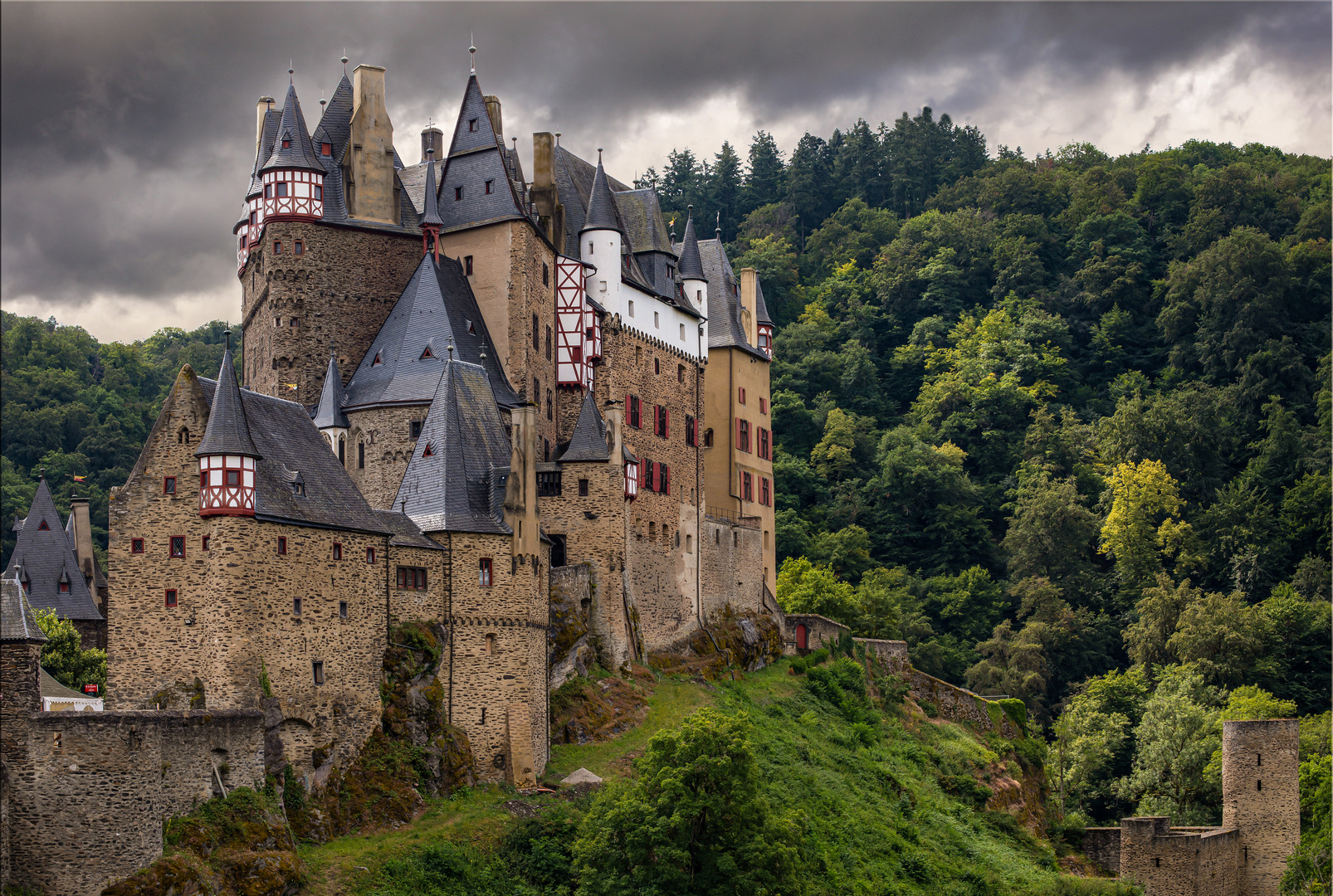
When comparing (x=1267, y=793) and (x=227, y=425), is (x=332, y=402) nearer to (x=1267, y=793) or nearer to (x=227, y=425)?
(x=227, y=425)

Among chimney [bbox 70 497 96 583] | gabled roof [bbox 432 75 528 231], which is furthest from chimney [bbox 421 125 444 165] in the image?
chimney [bbox 70 497 96 583]

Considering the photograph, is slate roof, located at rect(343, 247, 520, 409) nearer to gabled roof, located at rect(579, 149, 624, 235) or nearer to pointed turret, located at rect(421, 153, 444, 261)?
pointed turret, located at rect(421, 153, 444, 261)

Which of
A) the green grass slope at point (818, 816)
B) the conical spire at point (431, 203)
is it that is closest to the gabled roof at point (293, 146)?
the conical spire at point (431, 203)

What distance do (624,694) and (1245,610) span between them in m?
40.3

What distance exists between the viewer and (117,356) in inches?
4498

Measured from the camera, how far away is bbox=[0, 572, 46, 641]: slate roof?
3538 centimetres

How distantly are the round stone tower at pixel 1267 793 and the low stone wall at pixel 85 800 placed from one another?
43.5 meters

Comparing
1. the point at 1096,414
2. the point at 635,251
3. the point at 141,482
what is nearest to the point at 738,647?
the point at 635,251

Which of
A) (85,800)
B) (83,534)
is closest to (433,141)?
(83,534)

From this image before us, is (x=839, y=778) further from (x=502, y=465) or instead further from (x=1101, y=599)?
(x=1101, y=599)

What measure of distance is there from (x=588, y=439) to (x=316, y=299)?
1046 cm

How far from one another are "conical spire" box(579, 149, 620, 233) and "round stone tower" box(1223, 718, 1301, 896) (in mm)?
30841

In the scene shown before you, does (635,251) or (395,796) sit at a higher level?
(635,251)

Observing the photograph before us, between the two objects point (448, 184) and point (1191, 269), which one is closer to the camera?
point (448, 184)
